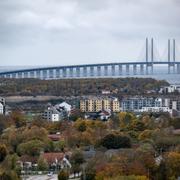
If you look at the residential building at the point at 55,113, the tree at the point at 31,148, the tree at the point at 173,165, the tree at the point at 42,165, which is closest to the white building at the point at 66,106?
the residential building at the point at 55,113

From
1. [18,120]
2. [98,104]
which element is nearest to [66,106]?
[98,104]

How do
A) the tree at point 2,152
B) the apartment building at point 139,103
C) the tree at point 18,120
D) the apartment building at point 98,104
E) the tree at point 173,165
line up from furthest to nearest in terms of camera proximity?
the apartment building at point 139,103 → the apartment building at point 98,104 → the tree at point 18,120 → the tree at point 2,152 → the tree at point 173,165

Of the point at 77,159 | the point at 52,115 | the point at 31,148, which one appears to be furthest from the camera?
the point at 52,115

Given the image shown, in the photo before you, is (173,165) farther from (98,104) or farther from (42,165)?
(98,104)

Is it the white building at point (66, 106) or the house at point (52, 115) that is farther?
the white building at point (66, 106)

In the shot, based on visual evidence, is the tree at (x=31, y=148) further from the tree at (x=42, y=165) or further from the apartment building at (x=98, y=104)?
the apartment building at (x=98, y=104)

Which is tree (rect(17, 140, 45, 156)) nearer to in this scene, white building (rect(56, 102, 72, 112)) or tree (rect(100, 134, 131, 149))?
tree (rect(100, 134, 131, 149))

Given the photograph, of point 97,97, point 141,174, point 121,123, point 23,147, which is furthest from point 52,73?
point 141,174
